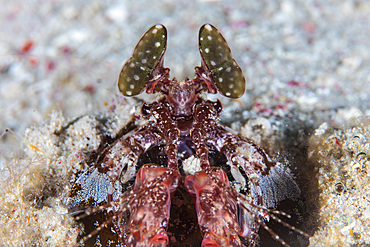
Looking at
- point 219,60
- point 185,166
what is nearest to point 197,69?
point 219,60

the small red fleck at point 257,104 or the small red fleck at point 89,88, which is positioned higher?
the small red fleck at point 89,88

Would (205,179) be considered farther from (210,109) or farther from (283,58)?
(283,58)

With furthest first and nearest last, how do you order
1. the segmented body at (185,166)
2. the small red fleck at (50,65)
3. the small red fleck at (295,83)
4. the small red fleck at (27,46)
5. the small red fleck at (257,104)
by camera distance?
the small red fleck at (27,46) → the small red fleck at (50,65) → the small red fleck at (295,83) → the small red fleck at (257,104) → the segmented body at (185,166)

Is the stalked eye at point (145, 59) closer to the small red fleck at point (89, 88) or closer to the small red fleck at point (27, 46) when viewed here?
the small red fleck at point (89, 88)

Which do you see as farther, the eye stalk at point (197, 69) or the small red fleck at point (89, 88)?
the small red fleck at point (89, 88)

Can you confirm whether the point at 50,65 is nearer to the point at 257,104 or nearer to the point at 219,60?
the point at 257,104

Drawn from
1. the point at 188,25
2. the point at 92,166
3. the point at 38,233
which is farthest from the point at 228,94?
the point at 188,25

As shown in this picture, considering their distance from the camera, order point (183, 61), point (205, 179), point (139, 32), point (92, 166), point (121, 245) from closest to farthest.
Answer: point (205, 179) < point (121, 245) < point (92, 166) < point (183, 61) < point (139, 32)

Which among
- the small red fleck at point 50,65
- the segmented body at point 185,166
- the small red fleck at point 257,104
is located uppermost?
the small red fleck at point 50,65

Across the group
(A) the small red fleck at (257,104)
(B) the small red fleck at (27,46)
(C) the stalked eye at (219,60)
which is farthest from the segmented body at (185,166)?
(B) the small red fleck at (27,46)
